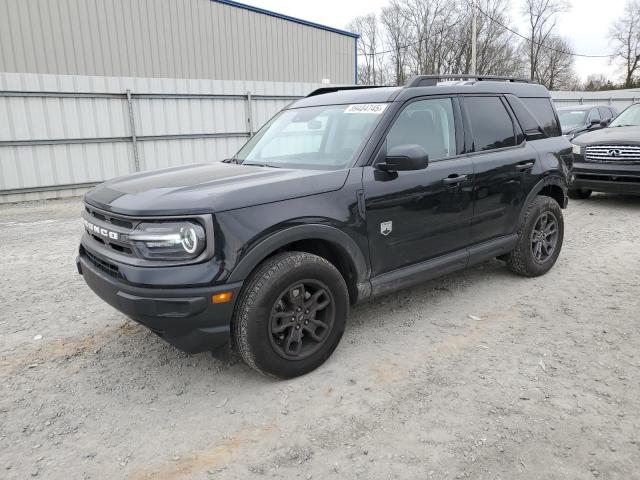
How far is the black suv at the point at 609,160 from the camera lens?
26.4ft

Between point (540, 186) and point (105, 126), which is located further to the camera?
point (105, 126)

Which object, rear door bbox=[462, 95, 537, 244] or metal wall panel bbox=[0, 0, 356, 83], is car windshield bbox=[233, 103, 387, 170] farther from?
metal wall panel bbox=[0, 0, 356, 83]

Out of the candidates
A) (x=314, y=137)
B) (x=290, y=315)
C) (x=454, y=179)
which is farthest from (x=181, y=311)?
(x=454, y=179)

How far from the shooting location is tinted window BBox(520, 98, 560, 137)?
5.00m

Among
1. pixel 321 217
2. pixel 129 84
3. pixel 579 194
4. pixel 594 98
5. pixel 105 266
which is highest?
pixel 594 98

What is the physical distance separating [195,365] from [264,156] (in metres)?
1.73

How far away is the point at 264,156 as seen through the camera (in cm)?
413

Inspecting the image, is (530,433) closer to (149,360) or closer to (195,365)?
(195,365)

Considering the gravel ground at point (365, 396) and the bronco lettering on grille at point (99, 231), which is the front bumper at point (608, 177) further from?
the bronco lettering on grille at point (99, 231)

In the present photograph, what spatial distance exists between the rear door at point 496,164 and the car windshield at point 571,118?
9.21m

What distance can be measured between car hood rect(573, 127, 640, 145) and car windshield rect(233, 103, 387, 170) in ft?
20.6

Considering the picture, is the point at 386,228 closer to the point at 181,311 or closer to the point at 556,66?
the point at 181,311

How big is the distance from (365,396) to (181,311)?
47.5 inches

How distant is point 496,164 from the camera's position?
171 inches
